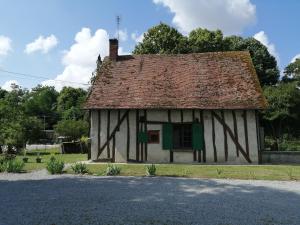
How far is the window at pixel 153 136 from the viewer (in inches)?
733

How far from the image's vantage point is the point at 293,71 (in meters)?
36.7

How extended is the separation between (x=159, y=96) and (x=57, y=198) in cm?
1087

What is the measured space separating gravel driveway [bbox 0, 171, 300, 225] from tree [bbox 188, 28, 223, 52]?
72.6 feet

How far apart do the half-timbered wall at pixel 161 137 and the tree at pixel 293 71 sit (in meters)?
20.1

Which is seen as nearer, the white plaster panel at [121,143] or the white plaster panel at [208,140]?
the white plaster panel at [208,140]

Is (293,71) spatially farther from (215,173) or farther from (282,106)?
(215,173)

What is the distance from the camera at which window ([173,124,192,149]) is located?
18656mm

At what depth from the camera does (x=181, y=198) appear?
8.73 meters

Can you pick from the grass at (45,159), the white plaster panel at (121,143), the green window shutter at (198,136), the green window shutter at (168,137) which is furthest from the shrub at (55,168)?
the green window shutter at (198,136)

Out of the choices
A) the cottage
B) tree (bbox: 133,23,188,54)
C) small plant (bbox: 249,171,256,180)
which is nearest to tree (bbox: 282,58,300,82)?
tree (bbox: 133,23,188,54)

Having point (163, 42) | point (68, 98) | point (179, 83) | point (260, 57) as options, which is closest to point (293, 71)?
point (260, 57)

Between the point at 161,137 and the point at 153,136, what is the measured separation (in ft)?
1.33

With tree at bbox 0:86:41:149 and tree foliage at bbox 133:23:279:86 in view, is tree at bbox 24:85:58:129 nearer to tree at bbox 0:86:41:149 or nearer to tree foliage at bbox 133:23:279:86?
tree at bbox 0:86:41:149

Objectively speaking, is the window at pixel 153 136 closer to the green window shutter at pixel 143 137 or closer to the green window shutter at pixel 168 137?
the green window shutter at pixel 143 137
